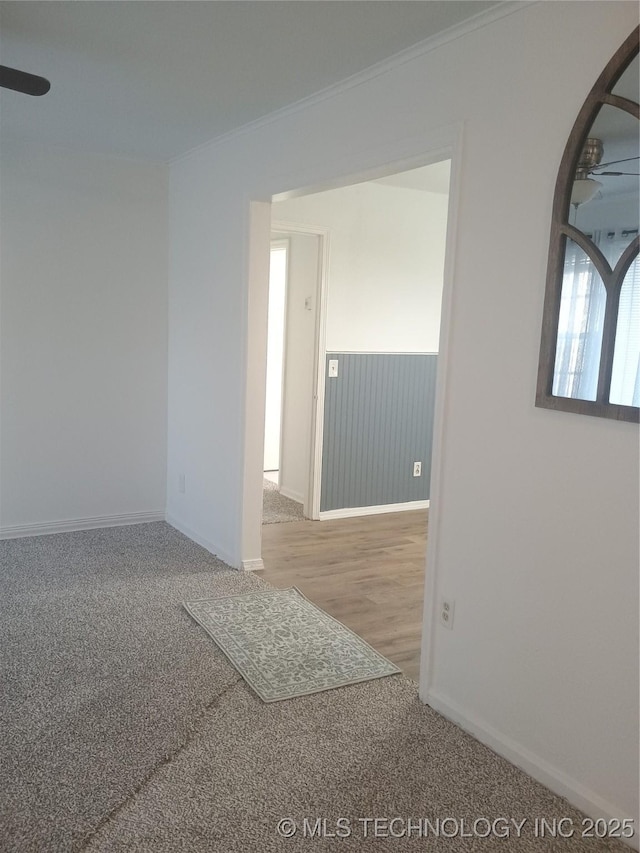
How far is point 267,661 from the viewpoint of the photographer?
113 inches

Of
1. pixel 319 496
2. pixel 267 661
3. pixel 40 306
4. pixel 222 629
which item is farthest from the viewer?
pixel 319 496

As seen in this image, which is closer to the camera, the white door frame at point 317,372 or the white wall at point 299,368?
the white door frame at point 317,372

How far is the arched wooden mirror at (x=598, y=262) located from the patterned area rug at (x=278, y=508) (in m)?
3.11

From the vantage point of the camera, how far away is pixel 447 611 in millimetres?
2529

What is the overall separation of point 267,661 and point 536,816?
1194 mm

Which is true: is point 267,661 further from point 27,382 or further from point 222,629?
Result: point 27,382

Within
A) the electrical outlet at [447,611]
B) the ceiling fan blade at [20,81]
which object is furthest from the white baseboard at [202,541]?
the ceiling fan blade at [20,81]

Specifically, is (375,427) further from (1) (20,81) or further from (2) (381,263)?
(1) (20,81)

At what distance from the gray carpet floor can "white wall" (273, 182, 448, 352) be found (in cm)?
257

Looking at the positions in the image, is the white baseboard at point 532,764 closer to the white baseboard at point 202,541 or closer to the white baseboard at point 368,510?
the white baseboard at point 202,541

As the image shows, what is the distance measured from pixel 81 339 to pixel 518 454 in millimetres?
3092

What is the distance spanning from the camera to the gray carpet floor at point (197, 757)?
1.94 m

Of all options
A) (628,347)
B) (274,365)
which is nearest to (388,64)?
(628,347)

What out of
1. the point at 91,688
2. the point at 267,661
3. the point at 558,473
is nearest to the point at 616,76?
the point at 558,473
